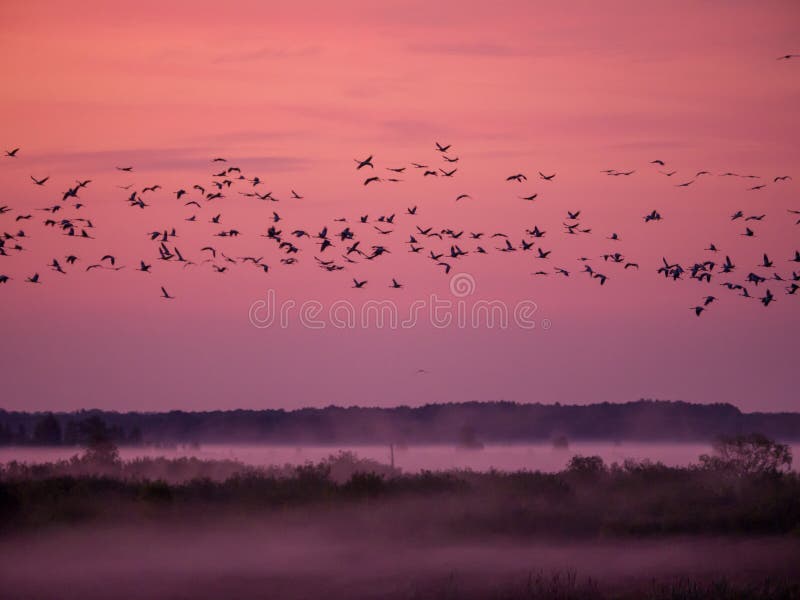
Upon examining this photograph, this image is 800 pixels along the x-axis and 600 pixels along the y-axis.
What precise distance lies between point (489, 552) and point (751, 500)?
11299 mm

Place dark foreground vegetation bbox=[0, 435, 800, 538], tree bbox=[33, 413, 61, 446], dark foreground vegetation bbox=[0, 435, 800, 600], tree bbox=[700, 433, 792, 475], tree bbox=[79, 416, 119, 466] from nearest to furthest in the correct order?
dark foreground vegetation bbox=[0, 435, 800, 600] → dark foreground vegetation bbox=[0, 435, 800, 538] → tree bbox=[700, 433, 792, 475] → tree bbox=[79, 416, 119, 466] → tree bbox=[33, 413, 61, 446]

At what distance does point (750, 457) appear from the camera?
55188 millimetres

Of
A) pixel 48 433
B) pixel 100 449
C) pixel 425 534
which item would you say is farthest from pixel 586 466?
pixel 48 433

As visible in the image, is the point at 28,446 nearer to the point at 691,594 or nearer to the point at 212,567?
the point at 212,567

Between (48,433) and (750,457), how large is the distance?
76954 millimetres

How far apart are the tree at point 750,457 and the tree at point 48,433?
7192cm

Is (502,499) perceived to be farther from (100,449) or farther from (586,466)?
(100,449)

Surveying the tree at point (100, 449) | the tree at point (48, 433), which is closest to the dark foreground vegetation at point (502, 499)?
the tree at point (100, 449)

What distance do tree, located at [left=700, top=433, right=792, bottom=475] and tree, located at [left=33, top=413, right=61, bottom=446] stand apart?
71915 mm

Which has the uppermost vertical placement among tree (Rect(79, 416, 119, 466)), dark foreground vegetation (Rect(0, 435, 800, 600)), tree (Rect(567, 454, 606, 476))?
tree (Rect(79, 416, 119, 466))

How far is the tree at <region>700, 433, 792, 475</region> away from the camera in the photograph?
2156 inches

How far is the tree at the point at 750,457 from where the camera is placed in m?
54.8

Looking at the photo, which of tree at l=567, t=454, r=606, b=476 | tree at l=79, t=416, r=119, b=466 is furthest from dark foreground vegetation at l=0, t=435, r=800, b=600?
tree at l=79, t=416, r=119, b=466

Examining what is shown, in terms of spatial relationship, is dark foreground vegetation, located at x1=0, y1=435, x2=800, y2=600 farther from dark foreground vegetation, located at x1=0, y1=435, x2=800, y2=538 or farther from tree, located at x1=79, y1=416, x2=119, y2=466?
tree, located at x1=79, y1=416, x2=119, y2=466
